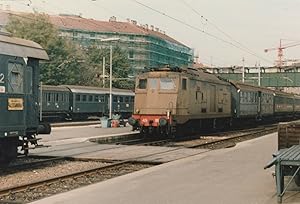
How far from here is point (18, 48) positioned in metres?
13.8

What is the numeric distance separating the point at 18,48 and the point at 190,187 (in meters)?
6.41

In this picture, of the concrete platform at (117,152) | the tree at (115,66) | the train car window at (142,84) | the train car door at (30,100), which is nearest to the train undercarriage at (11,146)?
the train car door at (30,100)

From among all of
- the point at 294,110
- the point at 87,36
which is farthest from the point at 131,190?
the point at 87,36

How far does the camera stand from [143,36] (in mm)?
117250

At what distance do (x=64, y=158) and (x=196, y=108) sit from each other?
1162 centimetres

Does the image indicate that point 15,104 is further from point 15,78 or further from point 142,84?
point 142,84

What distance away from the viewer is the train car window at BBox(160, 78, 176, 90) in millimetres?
25547

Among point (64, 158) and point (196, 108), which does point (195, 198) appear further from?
point (196, 108)

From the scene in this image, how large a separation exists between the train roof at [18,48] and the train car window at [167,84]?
442 inches

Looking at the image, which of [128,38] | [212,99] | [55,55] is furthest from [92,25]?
[212,99]

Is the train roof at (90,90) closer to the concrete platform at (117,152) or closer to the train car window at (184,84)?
the train car window at (184,84)

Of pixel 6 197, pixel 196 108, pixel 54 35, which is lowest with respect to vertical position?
pixel 6 197

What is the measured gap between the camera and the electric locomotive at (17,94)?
13055 millimetres

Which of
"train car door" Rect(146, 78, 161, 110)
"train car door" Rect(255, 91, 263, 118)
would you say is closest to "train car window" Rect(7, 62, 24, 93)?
"train car door" Rect(146, 78, 161, 110)
